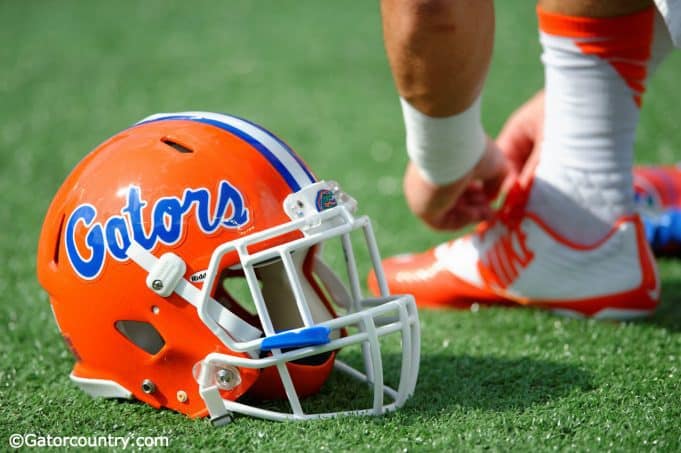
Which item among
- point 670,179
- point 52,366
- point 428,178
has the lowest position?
point 670,179

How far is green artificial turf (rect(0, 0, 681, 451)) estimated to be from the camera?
4.82 feet

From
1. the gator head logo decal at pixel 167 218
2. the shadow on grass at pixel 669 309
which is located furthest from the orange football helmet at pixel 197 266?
the shadow on grass at pixel 669 309

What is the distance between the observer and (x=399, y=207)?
9.89 feet

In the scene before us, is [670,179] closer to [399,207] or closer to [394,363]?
[399,207]

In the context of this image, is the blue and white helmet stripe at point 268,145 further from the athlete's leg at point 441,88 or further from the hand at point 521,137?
the hand at point 521,137

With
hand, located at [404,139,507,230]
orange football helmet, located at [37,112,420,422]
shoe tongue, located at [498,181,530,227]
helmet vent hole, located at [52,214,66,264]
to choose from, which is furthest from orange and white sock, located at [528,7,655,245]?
helmet vent hole, located at [52,214,66,264]

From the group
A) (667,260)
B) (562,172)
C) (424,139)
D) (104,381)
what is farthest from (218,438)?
(667,260)

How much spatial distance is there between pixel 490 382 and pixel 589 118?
72cm

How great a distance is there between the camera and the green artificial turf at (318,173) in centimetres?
147

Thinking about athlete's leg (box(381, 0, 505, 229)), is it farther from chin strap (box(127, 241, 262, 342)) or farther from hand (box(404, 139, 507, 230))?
chin strap (box(127, 241, 262, 342))

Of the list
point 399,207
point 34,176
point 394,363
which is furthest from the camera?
point 34,176

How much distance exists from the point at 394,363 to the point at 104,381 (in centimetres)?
62

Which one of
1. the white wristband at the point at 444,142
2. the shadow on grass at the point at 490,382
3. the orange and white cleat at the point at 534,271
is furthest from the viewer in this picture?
the orange and white cleat at the point at 534,271

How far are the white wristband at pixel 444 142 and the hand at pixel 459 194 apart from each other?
5 cm
